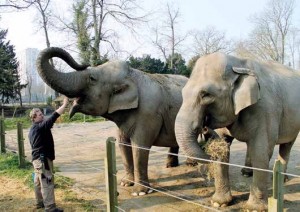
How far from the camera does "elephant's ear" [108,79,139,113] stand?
6344 millimetres

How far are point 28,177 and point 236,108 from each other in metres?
4.95

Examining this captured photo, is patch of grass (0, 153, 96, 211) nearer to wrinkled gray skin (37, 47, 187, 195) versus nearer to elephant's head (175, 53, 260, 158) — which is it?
wrinkled gray skin (37, 47, 187, 195)

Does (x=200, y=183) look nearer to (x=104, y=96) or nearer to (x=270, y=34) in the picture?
(x=104, y=96)

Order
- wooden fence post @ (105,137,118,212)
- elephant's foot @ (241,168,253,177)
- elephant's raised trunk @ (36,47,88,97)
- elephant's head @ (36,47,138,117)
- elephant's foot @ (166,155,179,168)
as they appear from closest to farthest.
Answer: wooden fence post @ (105,137,118,212) < elephant's raised trunk @ (36,47,88,97) < elephant's head @ (36,47,138,117) < elephant's foot @ (241,168,253,177) < elephant's foot @ (166,155,179,168)

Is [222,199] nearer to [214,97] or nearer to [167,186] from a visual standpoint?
[167,186]

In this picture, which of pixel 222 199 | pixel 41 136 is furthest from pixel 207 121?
pixel 41 136

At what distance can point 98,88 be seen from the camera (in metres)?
6.33

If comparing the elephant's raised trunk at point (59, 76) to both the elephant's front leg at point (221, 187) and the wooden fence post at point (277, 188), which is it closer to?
the elephant's front leg at point (221, 187)

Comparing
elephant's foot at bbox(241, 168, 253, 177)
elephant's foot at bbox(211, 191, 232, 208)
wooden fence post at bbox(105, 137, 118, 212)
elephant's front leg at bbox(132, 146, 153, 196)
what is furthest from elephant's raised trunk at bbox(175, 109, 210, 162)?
elephant's foot at bbox(241, 168, 253, 177)

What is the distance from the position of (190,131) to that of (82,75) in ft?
7.91

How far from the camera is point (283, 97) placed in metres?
5.54

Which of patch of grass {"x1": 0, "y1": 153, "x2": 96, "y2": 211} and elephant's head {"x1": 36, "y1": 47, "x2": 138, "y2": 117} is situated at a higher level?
elephant's head {"x1": 36, "y1": 47, "x2": 138, "y2": 117}

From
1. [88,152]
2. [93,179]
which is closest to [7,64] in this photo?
[88,152]

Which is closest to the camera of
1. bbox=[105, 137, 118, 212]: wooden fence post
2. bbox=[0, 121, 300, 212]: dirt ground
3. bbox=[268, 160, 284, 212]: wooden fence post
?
bbox=[268, 160, 284, 212]: wooden fence post
